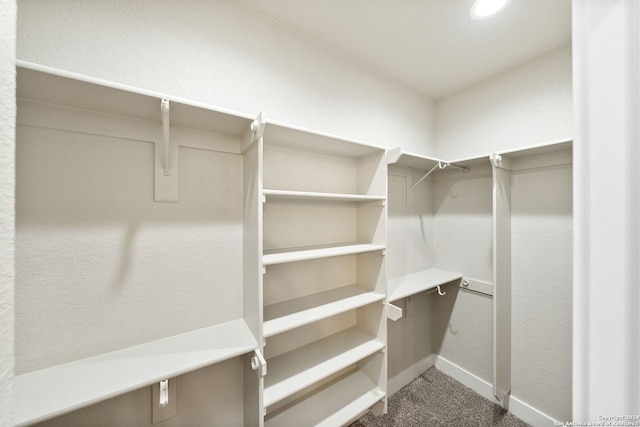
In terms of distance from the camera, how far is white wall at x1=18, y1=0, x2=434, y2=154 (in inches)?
34.2

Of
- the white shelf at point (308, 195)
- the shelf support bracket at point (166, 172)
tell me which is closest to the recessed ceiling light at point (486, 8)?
the white shelf at point (308, 195)

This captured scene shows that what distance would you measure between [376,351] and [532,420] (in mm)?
1281

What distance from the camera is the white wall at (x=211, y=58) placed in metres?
0.87

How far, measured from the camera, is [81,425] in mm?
869

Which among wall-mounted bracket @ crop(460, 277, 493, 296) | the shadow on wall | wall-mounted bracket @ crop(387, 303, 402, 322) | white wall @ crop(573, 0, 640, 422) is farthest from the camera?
the shadow on wall

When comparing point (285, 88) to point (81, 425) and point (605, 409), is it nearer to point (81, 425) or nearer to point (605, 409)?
point (605, 409)

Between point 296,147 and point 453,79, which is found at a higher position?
point 453,79

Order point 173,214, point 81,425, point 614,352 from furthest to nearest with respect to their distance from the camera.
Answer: point 173,214 → point 81,425 → point 614,352

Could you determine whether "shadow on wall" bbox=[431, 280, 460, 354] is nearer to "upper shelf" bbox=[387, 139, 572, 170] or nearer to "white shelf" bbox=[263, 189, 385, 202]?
"upper shelf" bbox=[387, 139, 572, 170]

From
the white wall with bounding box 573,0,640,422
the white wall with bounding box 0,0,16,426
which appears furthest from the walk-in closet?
the white wall with bounding box 0,0,16,426

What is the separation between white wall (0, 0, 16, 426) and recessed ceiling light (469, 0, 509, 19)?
175cm

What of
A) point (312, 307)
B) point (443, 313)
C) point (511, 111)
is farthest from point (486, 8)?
point (443, 313)

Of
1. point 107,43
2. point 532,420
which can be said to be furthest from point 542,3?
point 532,420

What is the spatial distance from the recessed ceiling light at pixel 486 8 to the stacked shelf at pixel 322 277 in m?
0.87
